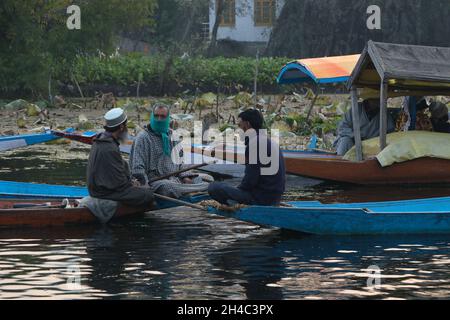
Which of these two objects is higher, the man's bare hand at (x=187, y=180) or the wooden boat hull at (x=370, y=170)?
the man's bare hand at (x=187, y=180)

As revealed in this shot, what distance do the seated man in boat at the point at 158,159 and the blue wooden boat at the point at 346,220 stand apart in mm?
961

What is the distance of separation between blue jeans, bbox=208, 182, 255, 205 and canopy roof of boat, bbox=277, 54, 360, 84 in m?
6.50

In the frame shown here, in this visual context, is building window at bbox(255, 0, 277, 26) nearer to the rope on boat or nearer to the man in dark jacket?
the man in dark jacket

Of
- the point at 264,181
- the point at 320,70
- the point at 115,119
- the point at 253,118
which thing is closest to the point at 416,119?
the point at 320,70

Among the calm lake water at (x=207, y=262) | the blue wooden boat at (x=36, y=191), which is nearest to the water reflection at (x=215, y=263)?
the calm lake water at (x=207, y=262)

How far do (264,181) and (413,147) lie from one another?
4.60 metres

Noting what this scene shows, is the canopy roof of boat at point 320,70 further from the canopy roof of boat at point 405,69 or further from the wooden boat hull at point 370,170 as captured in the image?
the wooden boat hull at point 370,170

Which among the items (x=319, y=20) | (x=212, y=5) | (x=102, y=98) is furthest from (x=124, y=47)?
(x=102, y=98)

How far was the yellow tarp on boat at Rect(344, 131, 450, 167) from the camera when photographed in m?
14.5

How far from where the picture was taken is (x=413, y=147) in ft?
47.9

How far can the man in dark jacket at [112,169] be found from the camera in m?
10.9

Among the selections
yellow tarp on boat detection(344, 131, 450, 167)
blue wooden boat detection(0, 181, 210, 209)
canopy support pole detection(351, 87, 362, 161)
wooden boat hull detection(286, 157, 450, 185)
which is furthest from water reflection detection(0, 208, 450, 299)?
canopy support pole detection(351, 87, 362, 161)
